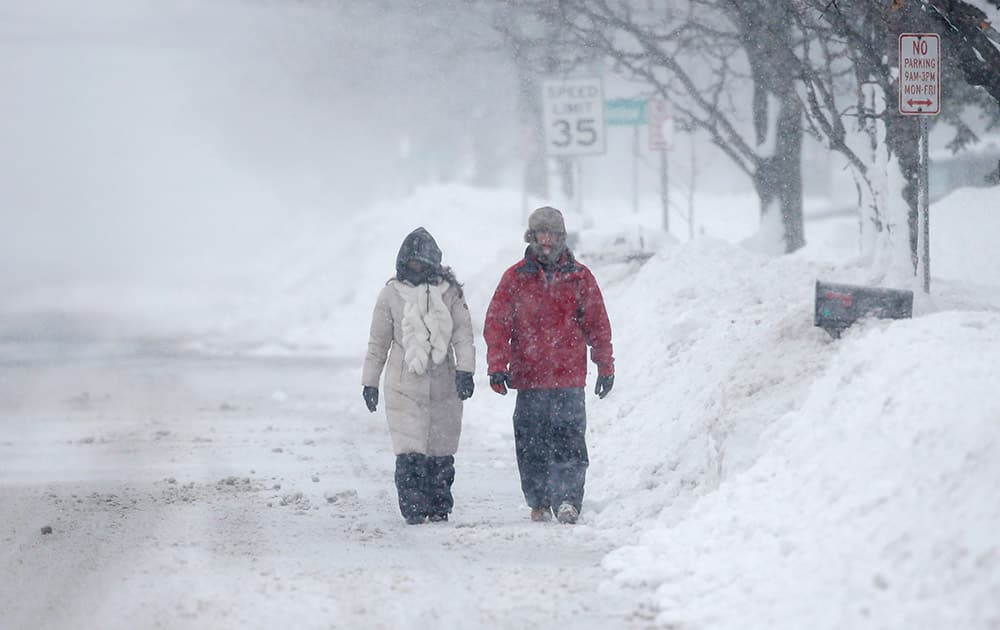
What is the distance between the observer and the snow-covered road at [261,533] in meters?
6.11

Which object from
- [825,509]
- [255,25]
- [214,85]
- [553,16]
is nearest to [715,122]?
[553,16]

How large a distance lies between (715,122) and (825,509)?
437 inches

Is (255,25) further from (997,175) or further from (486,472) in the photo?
(486,472)

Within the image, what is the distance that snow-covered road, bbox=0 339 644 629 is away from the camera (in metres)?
6.11

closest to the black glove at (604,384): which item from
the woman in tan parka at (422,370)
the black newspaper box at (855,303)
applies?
the woman in tan parka at (422,370)

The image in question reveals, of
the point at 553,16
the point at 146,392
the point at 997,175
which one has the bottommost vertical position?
the point at 146,392

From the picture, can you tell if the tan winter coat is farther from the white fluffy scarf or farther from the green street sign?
the green street sign

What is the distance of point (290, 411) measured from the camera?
1477 cm

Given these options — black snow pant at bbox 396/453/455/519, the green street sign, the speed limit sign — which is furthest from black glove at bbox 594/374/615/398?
the green street sign

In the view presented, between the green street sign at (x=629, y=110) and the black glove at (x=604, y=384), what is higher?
the green street sign at (x=629, y=110)

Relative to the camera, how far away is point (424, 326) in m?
8.36

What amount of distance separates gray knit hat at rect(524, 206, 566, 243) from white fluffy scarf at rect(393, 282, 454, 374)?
2.31ft

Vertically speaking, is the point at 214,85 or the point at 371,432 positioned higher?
the point at 214,85

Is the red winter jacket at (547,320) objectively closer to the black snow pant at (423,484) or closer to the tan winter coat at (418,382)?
the tan winter coat at (418,382)
